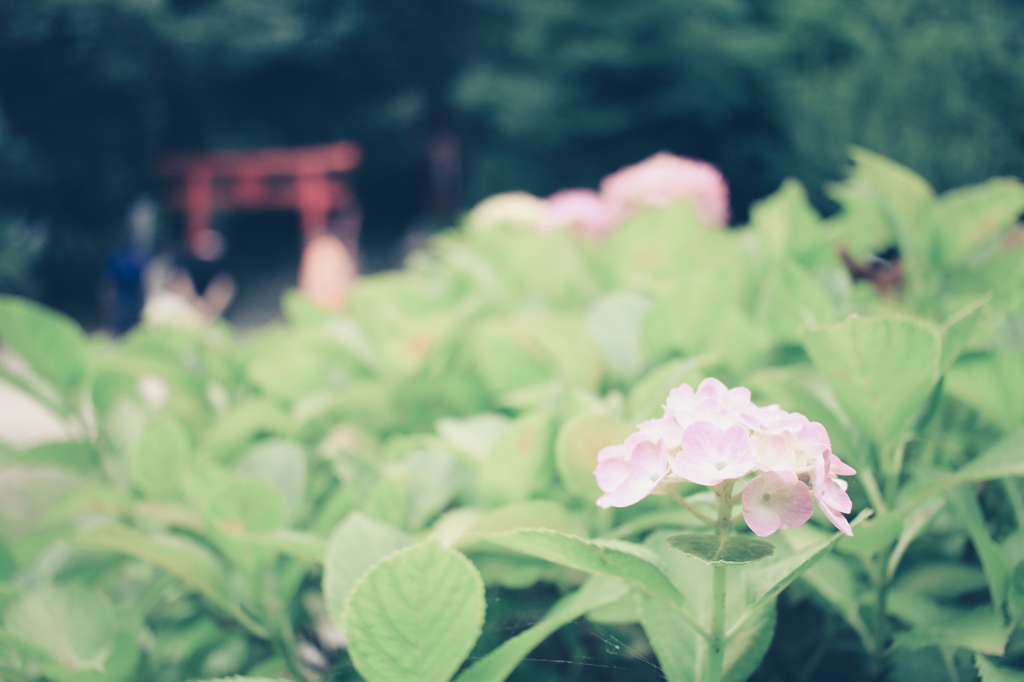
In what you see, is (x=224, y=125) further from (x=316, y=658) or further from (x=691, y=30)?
(x=316, y=658)

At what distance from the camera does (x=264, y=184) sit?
31.0 feet

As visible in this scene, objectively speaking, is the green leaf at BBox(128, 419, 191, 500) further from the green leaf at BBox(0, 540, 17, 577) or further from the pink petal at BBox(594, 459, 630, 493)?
the pink petal at BBox(594, 459, 630, 493)

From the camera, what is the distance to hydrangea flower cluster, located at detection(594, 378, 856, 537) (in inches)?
11.2

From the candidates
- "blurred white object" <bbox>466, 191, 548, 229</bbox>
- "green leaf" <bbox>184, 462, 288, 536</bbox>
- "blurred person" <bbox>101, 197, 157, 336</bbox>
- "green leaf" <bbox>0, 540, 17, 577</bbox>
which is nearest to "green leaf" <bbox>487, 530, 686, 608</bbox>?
"green leaf" <bbox>184, 462, 288, 536</bbox>

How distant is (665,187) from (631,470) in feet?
4.33

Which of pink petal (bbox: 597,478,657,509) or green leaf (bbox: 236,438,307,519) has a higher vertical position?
pink petal (bbox: 597,478,657,509)

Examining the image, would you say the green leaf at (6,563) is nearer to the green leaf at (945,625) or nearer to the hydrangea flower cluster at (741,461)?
the hydrangea flower cluster at (741,461)

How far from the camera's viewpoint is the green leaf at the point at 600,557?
0.99 feet

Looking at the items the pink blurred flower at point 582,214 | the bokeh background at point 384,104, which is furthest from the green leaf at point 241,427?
the bokeh background at point 384,104

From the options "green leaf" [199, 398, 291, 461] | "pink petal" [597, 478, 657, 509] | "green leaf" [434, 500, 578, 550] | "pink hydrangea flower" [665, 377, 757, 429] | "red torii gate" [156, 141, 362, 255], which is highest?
"pink hydrangea flower" [665, 377, 757, 429]

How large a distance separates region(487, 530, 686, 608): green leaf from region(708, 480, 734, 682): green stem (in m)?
0.02

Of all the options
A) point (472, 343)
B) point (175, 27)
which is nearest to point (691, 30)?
point (175, 27)

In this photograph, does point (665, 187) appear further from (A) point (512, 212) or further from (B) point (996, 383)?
(B) point (996, 383)

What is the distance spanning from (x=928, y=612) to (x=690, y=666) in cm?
17
